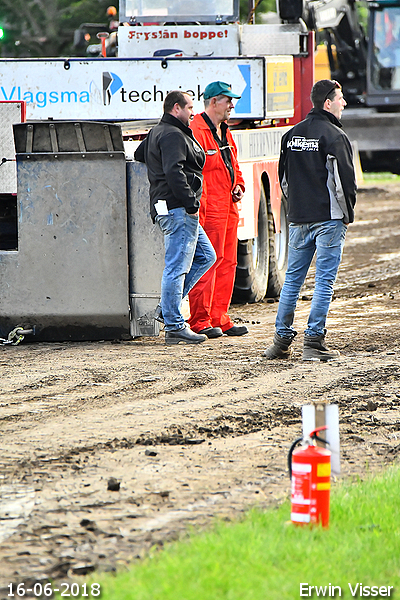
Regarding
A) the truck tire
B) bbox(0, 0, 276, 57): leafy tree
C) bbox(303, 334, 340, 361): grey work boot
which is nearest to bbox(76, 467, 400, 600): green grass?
bbox(303, 334, 340, 361): grey work boot

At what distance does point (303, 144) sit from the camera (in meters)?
8.10

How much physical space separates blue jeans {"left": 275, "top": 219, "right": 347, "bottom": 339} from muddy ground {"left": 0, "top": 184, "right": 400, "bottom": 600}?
347mm

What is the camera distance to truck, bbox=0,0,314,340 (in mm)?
9203

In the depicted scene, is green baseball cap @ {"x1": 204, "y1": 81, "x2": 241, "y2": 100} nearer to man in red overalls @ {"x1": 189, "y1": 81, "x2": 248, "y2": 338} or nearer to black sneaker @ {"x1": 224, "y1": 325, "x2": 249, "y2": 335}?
man in red overalls @ {"x1": 189, "y1": 81, "x2": 248, "y2": 338}

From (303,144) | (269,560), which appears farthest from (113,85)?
(269,560)

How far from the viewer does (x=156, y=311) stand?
927 cm

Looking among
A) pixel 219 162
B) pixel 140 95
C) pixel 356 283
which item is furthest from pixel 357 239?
pixel 219 162

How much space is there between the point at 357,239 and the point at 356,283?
194 inches

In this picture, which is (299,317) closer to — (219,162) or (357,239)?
(219,162)

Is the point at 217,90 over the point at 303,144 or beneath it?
over

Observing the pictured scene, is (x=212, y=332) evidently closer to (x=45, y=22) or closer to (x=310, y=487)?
(x=310, y=487)

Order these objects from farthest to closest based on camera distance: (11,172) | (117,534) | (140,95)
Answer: (140,95)
(11,172)
(117,534)

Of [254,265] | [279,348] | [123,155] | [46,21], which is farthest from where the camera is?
[46,21]

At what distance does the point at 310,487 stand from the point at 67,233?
5.43 metres
